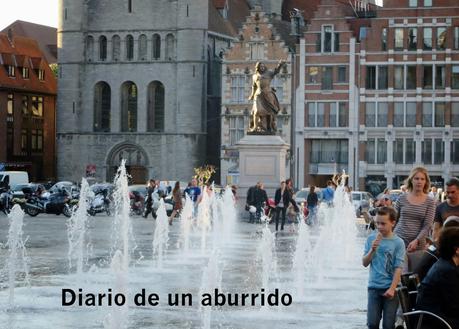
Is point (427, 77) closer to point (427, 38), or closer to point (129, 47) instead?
point (427, 38)

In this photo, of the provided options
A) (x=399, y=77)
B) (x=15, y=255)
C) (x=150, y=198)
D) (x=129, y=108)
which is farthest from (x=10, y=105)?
(x=15, y=255)

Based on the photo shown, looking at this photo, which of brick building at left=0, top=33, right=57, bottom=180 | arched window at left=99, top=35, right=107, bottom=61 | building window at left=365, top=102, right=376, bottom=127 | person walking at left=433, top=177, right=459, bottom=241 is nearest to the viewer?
person walking at left=433, top=177, right=459, bottom=241

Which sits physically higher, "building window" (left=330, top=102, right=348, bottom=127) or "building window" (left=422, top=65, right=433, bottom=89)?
"building window" (left=422, top=65, right=433, bottom=89)

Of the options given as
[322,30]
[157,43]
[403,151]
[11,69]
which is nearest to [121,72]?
[157,43]

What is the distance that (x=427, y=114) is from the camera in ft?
226

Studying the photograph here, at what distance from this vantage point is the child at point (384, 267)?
10406mm

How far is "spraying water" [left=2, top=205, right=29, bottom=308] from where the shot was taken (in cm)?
1589

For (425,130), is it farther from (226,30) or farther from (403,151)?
(226,30)

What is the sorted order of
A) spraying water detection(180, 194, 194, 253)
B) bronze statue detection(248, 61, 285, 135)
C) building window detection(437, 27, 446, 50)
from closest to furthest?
spraying water detection(180, 194, 194, 253), bronze statue detection(248, 61, 285, 135), building window detection(437, 27, 446, 50)

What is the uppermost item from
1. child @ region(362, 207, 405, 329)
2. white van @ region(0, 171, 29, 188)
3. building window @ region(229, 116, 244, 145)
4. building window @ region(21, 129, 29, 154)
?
building window @ region(229, 116, 244, 145)

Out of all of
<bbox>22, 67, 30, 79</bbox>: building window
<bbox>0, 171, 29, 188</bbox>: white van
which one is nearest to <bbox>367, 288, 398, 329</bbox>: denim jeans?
<bbox>0, 171, 29, 188</bbox>: white van

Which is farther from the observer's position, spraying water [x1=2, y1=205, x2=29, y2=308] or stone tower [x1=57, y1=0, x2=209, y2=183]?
stone tower [x1=57, y1=0, x2=209, y2=183]

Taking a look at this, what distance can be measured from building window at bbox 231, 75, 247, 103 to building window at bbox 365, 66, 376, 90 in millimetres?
8079

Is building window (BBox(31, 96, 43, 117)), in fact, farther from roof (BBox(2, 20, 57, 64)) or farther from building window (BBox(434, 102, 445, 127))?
building window (BBox(434, 102, 445, 127))
